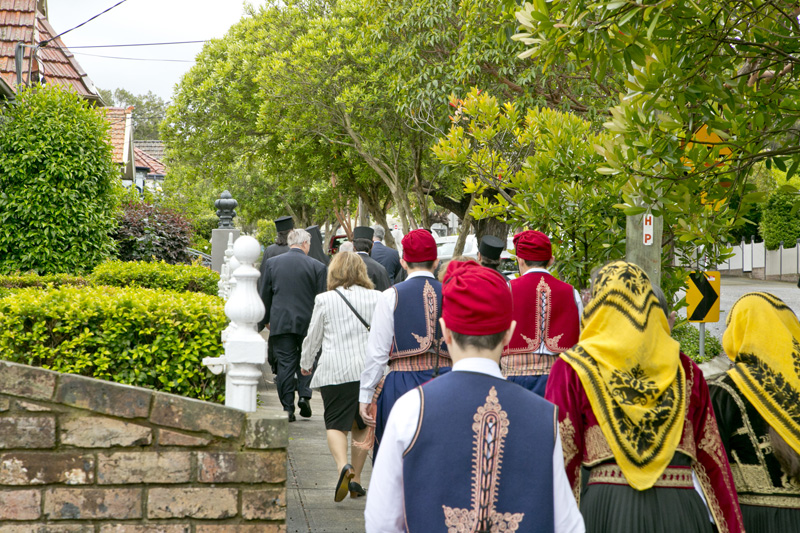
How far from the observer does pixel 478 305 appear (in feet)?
8.56

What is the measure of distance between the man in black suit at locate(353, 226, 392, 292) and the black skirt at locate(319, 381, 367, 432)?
190 centimetres

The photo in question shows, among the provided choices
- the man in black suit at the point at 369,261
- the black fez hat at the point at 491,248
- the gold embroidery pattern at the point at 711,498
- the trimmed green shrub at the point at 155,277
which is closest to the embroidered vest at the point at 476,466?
the gold embroidery pattern at the point at 711,498

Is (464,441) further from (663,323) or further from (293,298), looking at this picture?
(293,298)

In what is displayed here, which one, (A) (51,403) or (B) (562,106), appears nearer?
(A) (51,403)

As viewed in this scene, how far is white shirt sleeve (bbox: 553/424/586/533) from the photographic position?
259cm

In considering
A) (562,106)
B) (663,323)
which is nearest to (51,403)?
(663,323)

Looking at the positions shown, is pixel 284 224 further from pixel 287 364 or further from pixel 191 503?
pixel 191 503

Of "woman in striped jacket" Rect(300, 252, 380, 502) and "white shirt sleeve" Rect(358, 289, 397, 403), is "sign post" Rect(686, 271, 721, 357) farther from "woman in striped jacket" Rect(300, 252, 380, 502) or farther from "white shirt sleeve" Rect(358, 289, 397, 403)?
"white shirt sleeve" Rect(358, 289, 397, 403)

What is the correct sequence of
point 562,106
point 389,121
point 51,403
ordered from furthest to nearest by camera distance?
1. point 389,121
2. point 562,106
3. point 51,403

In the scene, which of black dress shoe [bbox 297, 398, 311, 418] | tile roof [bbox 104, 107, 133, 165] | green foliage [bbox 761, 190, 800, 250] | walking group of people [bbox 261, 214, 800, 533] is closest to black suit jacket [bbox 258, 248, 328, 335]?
black dress shoe [bbox 297, 398, 311, 418]

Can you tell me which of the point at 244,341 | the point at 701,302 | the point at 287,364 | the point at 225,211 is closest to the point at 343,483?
the point at 244,341

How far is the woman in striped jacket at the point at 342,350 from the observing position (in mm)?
6430

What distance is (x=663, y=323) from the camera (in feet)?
10.6

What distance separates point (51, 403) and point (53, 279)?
7.42m
